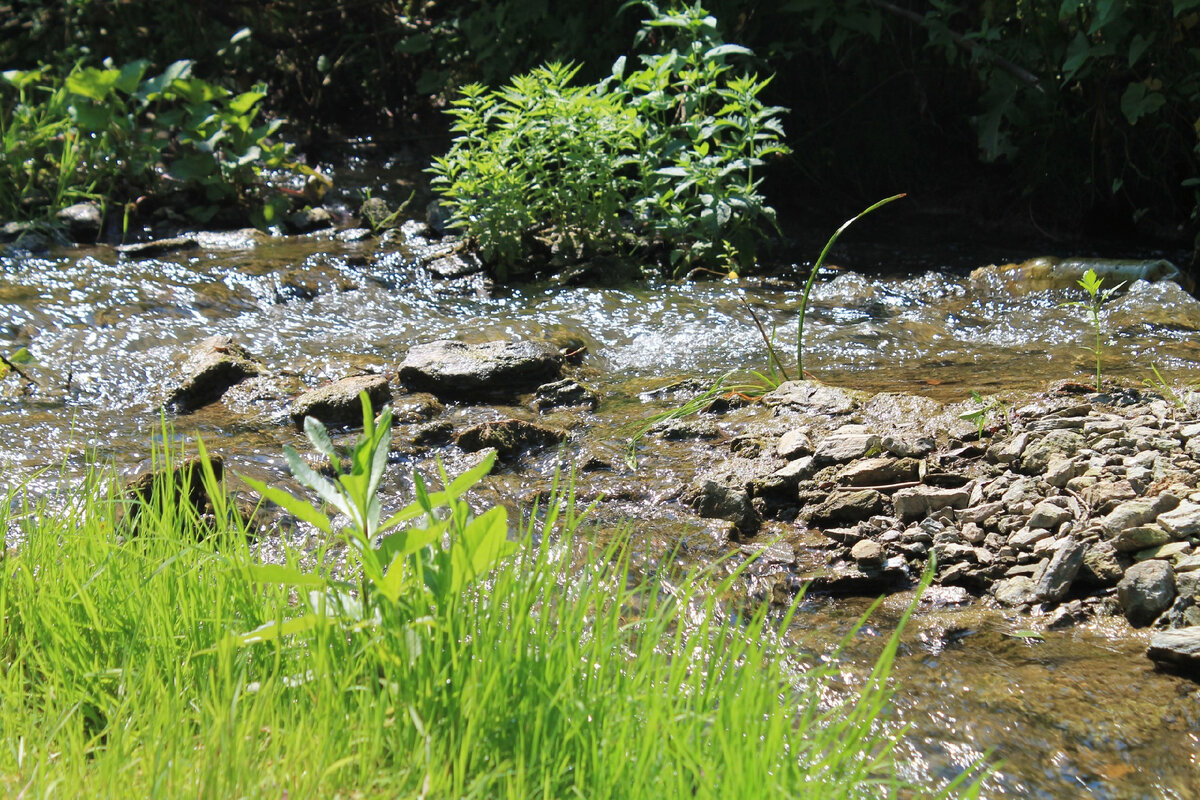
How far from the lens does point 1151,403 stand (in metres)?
3.70

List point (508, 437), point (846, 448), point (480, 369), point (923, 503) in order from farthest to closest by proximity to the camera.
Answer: point (480, 369), point (508, 437), point (846, 448), point (923, 503)

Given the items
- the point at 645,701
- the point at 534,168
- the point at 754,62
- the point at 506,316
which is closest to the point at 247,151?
the point at 534,168

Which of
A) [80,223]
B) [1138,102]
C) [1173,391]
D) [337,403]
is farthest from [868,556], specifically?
[80,223]

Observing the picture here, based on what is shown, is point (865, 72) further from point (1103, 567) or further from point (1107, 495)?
point (1103, 567)

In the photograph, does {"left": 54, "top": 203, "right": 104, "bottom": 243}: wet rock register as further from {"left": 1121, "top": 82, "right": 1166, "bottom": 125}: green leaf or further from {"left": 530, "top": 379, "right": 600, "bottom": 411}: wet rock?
{"left": 1121, "top": 82, "right": 1166, "bottom": 125}: green leaf

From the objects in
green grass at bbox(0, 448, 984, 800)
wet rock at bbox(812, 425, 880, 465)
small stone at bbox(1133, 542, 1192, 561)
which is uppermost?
green grass at bbox(0, 448, 984, 800)

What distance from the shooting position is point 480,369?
15.2 ft

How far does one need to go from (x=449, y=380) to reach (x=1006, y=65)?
463cm

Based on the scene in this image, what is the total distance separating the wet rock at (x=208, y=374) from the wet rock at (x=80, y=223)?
109 inches

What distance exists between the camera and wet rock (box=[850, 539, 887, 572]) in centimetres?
296

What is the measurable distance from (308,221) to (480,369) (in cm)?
362

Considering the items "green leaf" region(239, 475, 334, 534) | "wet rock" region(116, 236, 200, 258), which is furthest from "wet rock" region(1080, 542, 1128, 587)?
"wet rock" region(116, 236, 200, 258)

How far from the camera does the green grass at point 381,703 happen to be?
156cm

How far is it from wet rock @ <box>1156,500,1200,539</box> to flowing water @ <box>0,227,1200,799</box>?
36cm
